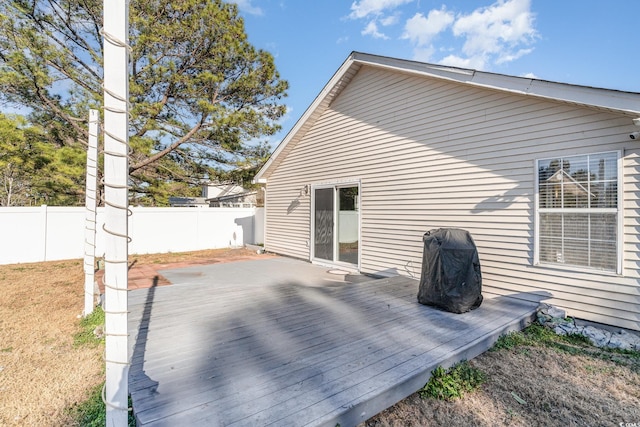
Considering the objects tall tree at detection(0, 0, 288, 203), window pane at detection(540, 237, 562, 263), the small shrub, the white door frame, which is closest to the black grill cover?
the small shrub

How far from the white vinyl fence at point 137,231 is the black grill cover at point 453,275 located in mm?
6763

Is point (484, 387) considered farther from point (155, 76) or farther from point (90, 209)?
point (155, 76)

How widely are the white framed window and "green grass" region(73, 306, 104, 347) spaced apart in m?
5.73

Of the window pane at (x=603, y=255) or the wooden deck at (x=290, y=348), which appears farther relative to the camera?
the window pane at (x=603, y=255)

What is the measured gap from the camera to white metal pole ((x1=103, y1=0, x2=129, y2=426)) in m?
1.40

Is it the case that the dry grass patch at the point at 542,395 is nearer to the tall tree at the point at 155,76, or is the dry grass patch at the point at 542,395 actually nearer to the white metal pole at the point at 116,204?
the white metal pole at the point at 116,204

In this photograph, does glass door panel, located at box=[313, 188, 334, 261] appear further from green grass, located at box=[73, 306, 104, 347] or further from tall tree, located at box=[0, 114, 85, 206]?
tall tree, located at box=[0, 114, 85, 206]

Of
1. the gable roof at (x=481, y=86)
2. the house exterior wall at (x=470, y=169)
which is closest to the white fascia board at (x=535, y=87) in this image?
the gable roof at (x=481, y=86)

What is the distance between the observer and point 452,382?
249 cm

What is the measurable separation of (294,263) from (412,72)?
5171 mm

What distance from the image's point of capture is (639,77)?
645cm

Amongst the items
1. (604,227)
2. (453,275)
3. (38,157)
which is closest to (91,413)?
(453,275)

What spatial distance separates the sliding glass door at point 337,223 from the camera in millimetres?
6859

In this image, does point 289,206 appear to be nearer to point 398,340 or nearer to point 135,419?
point 398,340
